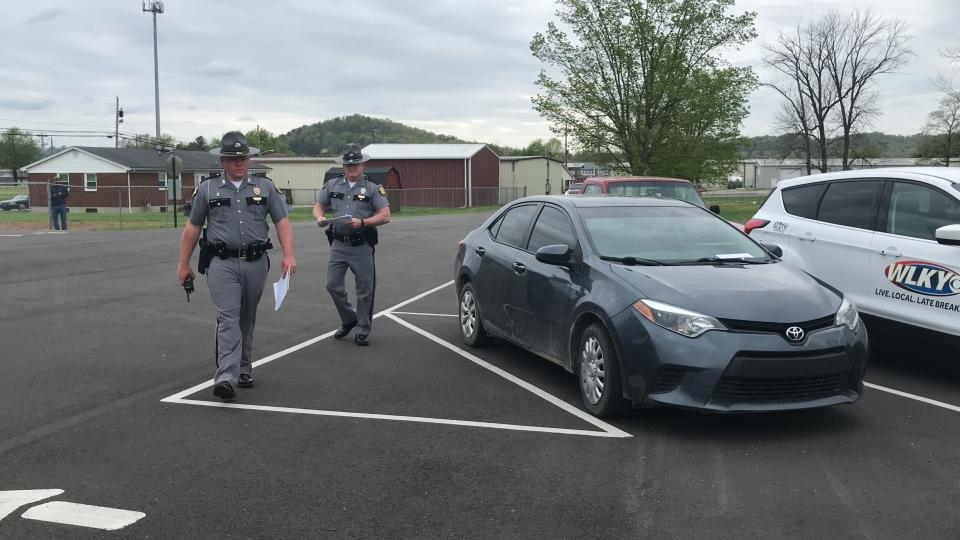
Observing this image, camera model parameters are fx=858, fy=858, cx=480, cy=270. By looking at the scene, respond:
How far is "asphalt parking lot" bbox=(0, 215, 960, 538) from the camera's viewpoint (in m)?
3.98

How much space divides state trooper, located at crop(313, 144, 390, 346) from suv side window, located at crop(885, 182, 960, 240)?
453 cm

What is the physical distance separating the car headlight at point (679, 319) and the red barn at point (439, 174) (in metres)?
58.2

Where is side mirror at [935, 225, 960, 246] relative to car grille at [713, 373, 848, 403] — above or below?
above

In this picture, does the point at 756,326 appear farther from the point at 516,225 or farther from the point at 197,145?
the point at 197,145

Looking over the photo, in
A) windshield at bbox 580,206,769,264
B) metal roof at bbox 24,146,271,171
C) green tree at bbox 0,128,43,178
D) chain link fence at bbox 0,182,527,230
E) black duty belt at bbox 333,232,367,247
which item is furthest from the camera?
green tree at bbox 0,128,43,178

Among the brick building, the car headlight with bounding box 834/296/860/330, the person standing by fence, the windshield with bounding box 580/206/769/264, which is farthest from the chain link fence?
the car headlight with bounding box 834/296/860/330

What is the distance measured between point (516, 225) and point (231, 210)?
2583 millimetres

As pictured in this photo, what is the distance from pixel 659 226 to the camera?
264 inches

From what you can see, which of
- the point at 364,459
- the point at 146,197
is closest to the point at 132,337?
the point at 364,459

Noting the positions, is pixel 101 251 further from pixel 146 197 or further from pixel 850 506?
pixel 146 197

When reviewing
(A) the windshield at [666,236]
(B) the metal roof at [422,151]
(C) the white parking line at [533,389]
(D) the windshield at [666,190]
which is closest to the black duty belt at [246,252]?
(C) the white parking line at [533,389]

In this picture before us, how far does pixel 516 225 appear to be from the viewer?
7711 mm

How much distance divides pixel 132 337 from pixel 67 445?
368 cm

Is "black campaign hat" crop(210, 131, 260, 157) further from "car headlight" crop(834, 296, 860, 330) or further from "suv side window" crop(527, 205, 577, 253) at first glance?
"car headlight" crop(834, 296, 860, 330)
